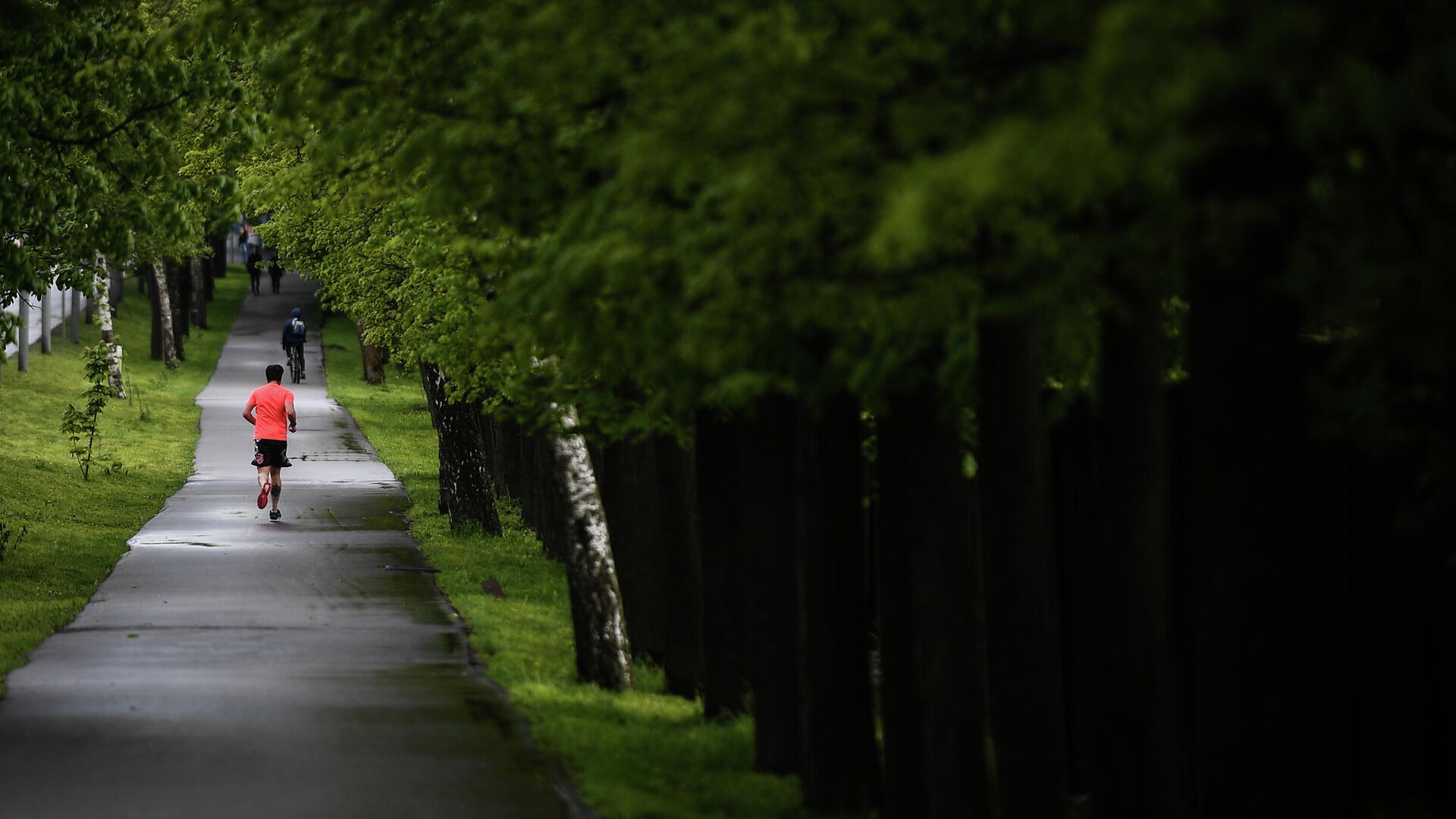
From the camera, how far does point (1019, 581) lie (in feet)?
25.8

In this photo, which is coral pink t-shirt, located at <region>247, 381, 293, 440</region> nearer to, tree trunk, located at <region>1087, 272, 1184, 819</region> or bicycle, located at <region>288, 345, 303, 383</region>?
tree trunk, located at <region>1087, 272, 1184, 819</region>

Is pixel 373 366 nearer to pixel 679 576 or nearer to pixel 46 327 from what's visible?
pixel 46 327

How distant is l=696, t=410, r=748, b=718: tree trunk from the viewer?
37.5ft

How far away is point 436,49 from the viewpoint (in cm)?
988

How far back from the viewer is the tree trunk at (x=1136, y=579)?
7.71m

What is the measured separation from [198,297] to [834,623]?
5763 centimetres

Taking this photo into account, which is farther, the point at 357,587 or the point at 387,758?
the point at 357,587

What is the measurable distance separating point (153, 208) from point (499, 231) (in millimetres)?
6228

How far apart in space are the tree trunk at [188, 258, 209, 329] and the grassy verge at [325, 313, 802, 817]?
43994mm

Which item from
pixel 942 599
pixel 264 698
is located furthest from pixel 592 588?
pixel 942 599

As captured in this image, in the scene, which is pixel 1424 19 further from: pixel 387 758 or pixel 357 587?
pixel 357 587

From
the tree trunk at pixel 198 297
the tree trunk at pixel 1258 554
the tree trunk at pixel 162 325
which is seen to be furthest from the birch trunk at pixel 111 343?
the tree trunk at pixel 1258 554

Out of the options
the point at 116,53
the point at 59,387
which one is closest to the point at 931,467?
the point at 116,53

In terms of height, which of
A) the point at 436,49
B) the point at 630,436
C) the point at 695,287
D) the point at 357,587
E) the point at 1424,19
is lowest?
the point at 357,587
